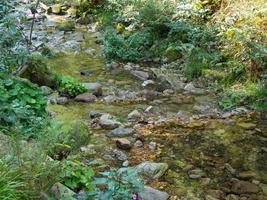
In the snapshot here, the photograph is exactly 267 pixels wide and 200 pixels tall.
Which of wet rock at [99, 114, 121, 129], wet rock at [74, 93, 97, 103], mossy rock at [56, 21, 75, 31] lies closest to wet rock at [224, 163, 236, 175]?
wet rock at [99, 114, 121, 129]

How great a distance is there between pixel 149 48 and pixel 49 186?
582 centimetres

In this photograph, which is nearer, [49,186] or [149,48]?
[49,186]

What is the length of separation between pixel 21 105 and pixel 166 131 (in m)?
1.80

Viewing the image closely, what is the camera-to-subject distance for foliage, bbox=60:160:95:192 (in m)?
3.26

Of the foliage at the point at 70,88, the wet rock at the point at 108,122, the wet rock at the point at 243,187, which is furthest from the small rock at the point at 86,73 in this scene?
the wet rock at the point at 243,187

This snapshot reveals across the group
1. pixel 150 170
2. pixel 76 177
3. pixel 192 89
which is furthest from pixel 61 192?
pixel 192 89

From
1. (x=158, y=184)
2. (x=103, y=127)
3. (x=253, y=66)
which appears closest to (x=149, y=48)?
(x=253, y=66)

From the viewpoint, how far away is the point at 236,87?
252 inches

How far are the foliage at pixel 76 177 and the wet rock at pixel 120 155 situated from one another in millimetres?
1069

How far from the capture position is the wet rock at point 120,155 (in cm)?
453

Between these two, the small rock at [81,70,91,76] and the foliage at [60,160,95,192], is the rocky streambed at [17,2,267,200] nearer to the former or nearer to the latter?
the small rock at [81,70,91,76]

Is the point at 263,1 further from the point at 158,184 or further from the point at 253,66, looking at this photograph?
the point at 158,184

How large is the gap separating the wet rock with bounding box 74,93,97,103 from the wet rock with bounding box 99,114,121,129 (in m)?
0.75

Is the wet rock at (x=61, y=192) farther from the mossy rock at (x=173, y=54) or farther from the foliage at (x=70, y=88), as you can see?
the mossy rock at (x=173, y=54)
